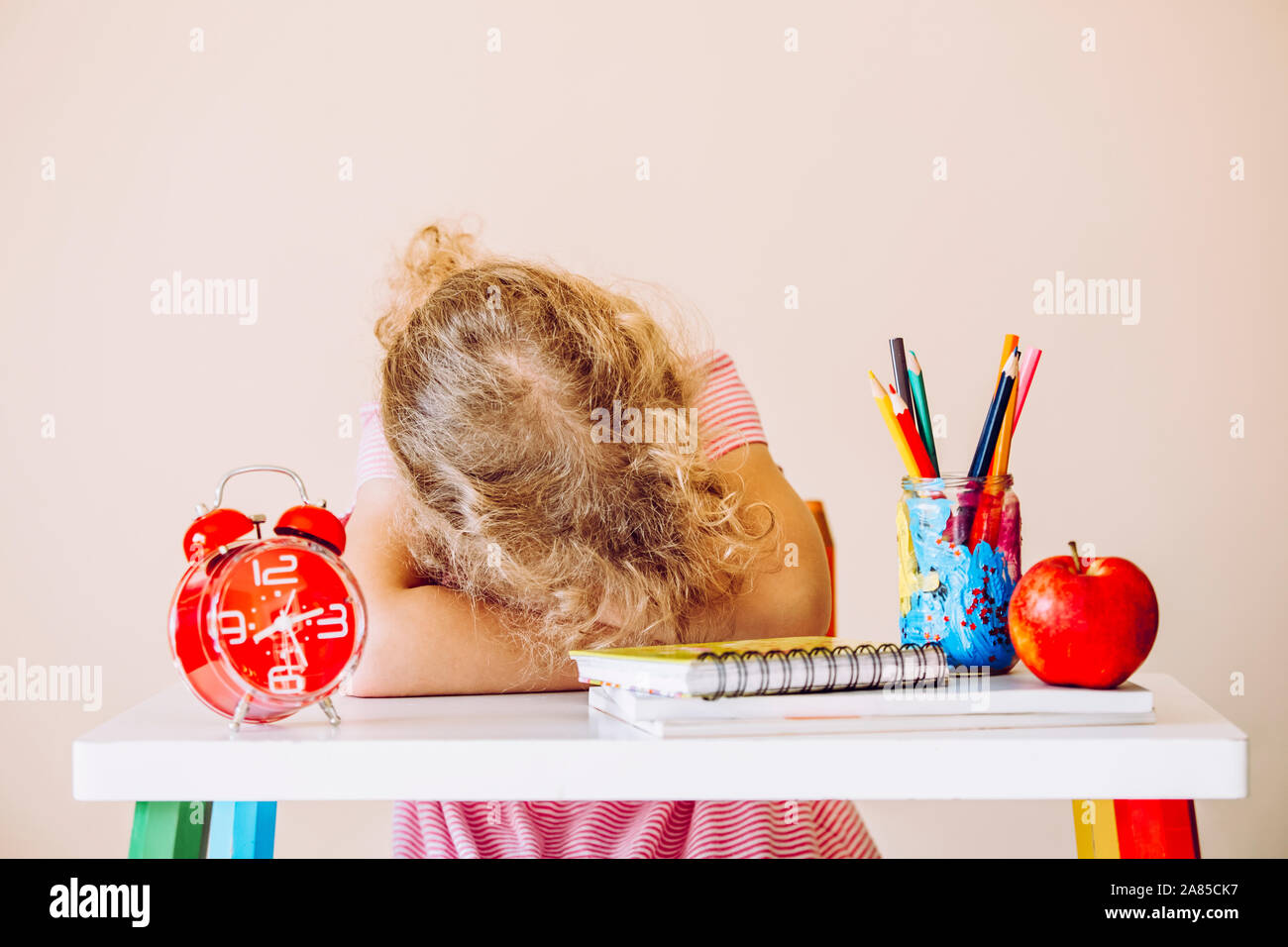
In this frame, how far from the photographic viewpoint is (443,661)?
32.1 inches

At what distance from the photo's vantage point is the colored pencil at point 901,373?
72 cm

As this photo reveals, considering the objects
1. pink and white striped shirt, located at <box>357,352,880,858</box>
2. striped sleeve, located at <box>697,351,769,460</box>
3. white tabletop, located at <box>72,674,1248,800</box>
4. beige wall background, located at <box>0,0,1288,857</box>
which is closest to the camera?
white tabletop, located at <box>72,674,1248,800</box>

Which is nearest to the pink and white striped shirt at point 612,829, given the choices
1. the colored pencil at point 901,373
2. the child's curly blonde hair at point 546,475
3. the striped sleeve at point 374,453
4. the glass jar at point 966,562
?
the striped sleeve at point 374,453

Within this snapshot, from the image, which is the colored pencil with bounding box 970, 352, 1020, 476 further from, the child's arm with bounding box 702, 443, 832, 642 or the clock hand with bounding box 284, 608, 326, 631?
the clock hand with bounding box 284, 608, 326, 631

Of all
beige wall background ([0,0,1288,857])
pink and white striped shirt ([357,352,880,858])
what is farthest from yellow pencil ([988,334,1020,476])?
beige wall background ([0,0,1288,857])

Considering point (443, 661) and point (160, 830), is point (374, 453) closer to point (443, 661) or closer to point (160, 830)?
point (443, 661)

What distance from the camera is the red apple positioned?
646 millimetres

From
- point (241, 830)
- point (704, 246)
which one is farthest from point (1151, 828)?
point (704, 246)

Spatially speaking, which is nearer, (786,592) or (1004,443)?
(1004,443)

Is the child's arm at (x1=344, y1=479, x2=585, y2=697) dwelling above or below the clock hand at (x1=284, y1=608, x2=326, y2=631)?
below

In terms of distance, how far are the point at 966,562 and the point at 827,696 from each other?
152 mm

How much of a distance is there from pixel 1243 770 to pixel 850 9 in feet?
6.11

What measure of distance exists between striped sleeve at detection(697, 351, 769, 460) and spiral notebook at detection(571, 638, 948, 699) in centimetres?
39
